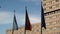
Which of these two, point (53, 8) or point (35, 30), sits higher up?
point (53, 8)

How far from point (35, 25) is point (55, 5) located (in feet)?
96.3

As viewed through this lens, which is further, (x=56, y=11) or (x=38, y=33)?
(x=38, y=33)

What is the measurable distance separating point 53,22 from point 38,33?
26.7 m

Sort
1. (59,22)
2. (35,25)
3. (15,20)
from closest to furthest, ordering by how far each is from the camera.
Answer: (15,20) → (59,22) → (35,25)

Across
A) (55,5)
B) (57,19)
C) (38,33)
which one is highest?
(55,5)

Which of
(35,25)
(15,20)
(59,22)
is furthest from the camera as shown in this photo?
(35,25)

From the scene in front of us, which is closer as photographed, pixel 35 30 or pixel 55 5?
pixel 55 5

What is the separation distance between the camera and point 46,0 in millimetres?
102812

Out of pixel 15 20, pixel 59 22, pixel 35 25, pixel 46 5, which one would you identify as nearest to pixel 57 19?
pixel 59 22

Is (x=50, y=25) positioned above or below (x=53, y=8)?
below

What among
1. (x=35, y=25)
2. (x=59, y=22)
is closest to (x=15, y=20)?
(x=59, y=22)

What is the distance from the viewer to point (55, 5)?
99.1m

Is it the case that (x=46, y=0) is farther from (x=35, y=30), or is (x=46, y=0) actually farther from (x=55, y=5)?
(x=35, y=30)

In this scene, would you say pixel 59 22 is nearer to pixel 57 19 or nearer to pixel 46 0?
pixel 57 19
